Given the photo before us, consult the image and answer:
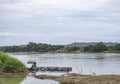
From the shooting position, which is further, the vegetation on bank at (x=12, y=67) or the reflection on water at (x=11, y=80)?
the vegetation on bank at (x=12, y=67)

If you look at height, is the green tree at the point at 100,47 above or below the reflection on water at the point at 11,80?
above

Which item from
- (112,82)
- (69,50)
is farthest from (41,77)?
(69,50)

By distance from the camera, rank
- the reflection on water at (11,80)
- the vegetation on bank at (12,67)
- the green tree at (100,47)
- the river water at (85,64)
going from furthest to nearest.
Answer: the green tree at (100,47)
the vegetation on bank at (12,67)
the river water at (85,64)
the reflection on water at (11,80)

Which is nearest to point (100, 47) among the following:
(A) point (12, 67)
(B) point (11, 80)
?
(A) point (12, 67)

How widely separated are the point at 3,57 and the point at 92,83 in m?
22.8

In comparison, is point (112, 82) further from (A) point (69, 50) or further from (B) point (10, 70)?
(A) point (69, 50)

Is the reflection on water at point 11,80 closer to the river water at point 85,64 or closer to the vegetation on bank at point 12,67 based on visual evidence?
the river water at point 85,64

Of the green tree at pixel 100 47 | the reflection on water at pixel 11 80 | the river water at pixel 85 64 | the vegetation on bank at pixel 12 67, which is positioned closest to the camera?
the reflection on water at pixel 11 80

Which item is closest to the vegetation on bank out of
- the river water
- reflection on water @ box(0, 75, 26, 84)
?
the river water

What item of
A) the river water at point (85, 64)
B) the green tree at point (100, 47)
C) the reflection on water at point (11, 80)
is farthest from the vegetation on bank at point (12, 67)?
the green tree at point (100, 47)

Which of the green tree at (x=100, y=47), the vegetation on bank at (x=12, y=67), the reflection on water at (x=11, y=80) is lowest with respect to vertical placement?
the reflection on water at (x=11, y=80)

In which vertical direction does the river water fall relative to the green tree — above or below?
below

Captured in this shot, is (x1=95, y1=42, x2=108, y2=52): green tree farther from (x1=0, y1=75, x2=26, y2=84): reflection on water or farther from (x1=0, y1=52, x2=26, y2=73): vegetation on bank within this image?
(x1=0, y1=75, x2=26, y2=84): reflection on water

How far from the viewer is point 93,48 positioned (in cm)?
17738
